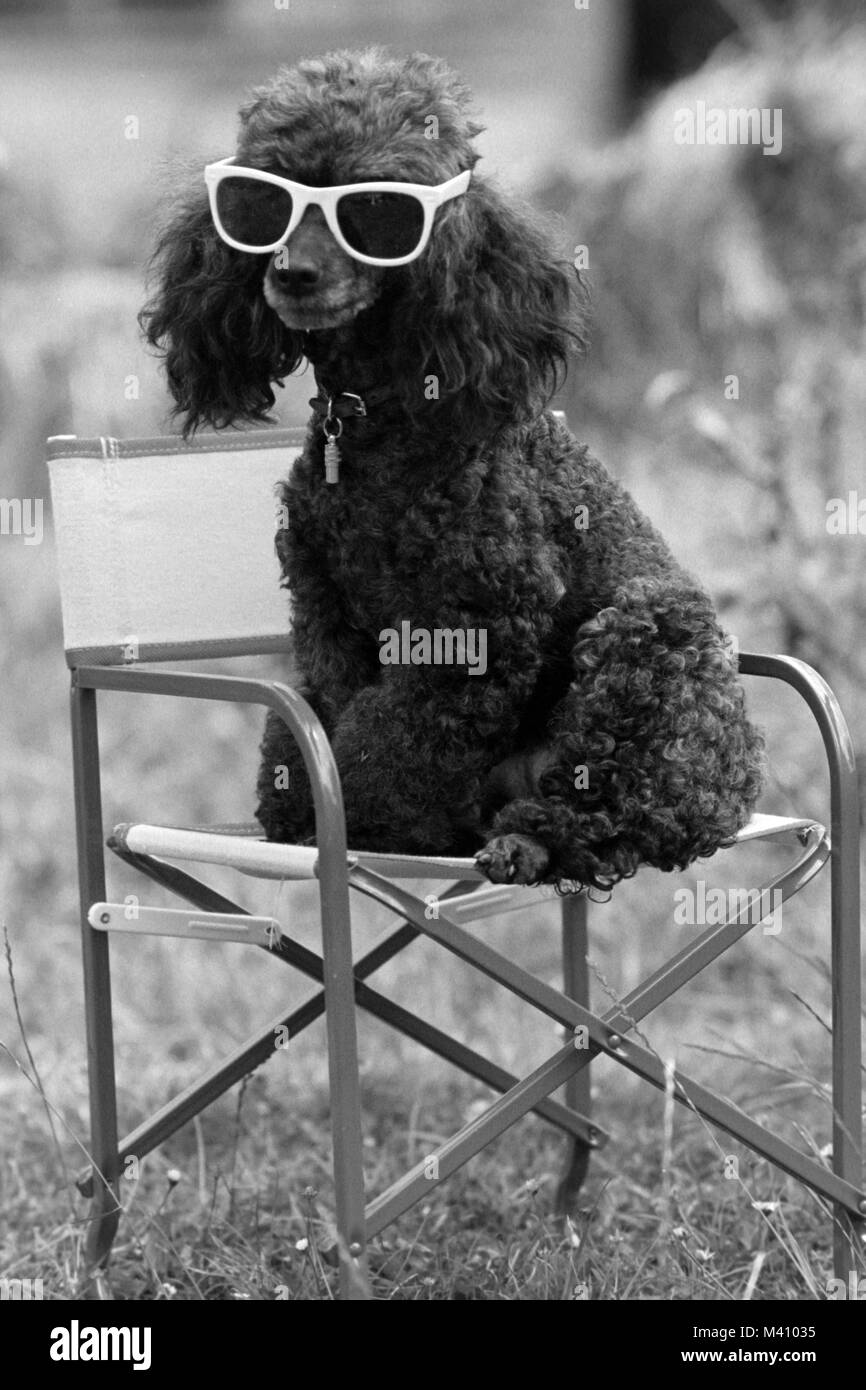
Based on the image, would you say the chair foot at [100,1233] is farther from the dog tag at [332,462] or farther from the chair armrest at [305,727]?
the dog tag at [332,462]

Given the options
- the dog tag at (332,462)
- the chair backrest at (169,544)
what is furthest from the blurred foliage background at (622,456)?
the dog tag at (332,462)

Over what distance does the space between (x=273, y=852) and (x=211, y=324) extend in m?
0.59

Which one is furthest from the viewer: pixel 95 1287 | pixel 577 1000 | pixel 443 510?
pixel 577 1000

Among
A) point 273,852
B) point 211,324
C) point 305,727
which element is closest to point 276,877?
point 273,852

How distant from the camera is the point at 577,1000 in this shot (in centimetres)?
240

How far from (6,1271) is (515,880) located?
931 mm

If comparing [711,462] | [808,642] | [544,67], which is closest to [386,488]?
[808,642]

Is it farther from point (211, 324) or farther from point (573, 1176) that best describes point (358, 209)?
point (573, 1176)

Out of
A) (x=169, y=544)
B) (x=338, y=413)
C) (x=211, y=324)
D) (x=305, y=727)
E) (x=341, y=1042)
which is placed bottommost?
(x=341, y=1042)

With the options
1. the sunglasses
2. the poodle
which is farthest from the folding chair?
the sunglasses

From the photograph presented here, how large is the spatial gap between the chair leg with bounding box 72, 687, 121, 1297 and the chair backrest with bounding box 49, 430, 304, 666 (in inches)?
4.6

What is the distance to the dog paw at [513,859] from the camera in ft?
5.86

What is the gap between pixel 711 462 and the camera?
3.73 m
